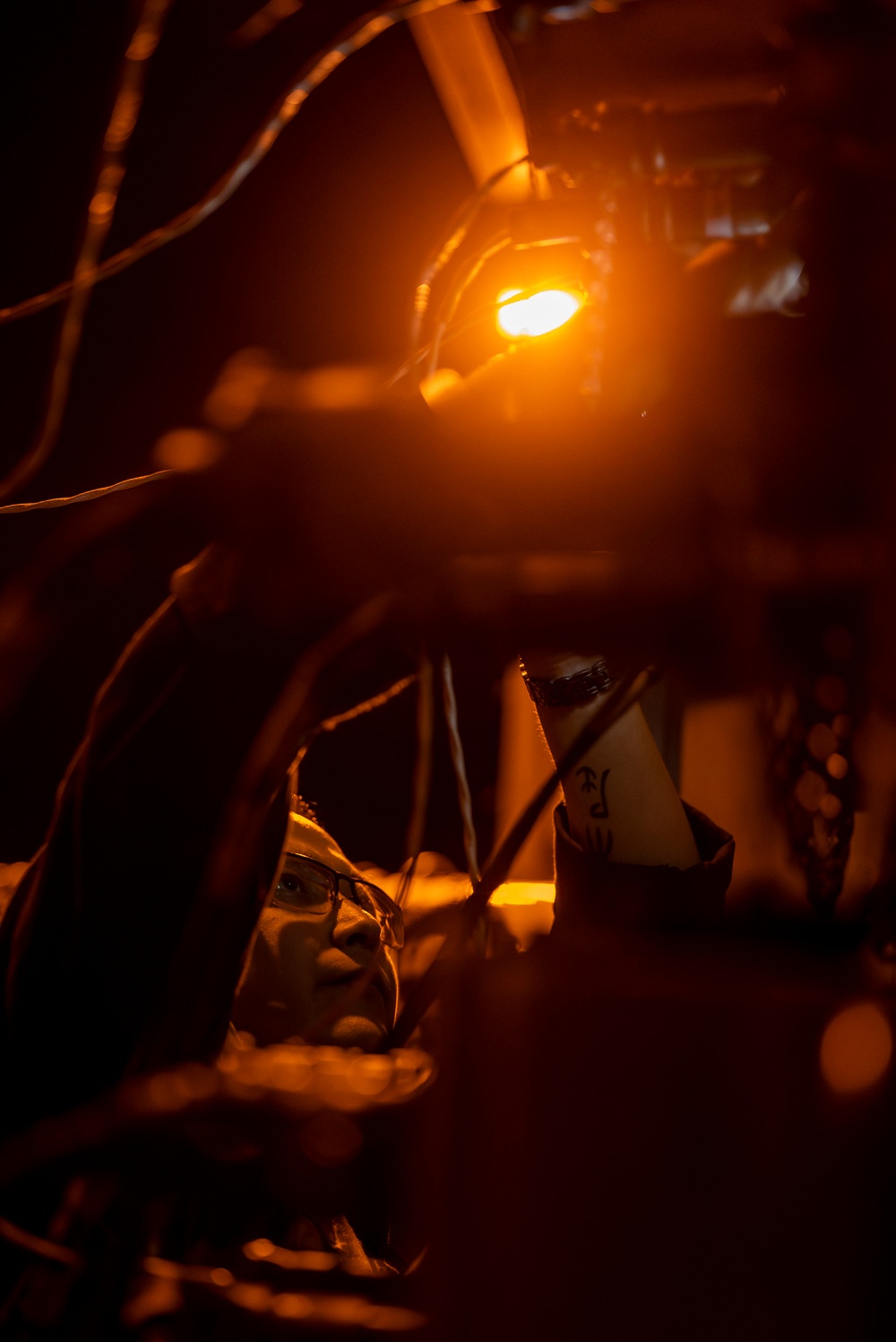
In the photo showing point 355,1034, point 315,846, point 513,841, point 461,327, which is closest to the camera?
point 513,841

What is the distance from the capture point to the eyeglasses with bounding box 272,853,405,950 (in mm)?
963

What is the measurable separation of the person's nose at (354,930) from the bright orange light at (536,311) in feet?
2.15

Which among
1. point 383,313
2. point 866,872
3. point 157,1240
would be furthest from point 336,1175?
point 383,313

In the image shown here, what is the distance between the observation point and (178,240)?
155 centimetres

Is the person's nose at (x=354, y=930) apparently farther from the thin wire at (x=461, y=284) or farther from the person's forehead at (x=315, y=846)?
the thin wire at (x=461, y=284)

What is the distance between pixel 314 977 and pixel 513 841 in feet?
1.80

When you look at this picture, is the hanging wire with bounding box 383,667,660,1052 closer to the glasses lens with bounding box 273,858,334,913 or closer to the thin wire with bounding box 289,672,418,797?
the thin wire with bounding box 289,672,418,797

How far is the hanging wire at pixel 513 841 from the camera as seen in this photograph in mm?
396

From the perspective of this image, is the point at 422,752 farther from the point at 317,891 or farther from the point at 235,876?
the point at 317,891

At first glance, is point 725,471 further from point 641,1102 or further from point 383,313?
point 383,313

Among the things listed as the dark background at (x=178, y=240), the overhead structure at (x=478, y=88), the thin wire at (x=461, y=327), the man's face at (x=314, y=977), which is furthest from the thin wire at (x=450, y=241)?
the dark background at (x=178, y=240)

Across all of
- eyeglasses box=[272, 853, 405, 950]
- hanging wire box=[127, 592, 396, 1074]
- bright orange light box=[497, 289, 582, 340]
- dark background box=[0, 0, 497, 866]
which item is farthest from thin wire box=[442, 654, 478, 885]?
dark background box=[0, 0, 497, 866]

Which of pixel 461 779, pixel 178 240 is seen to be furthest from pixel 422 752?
pixel 178 240

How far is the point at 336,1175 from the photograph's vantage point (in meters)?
0.56
